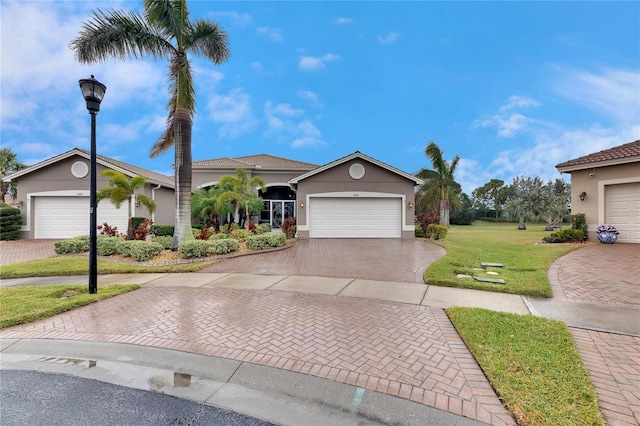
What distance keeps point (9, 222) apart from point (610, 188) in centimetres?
2965

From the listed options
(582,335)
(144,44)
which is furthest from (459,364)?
(144,44)

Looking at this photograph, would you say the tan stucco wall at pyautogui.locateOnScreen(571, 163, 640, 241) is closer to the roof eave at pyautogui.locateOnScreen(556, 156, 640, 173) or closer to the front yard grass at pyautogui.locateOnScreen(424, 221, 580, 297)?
the roof eave at pyautogui.locateOnScreen(556, 156, 640, 173)

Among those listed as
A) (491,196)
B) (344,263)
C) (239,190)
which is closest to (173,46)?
(239,190)

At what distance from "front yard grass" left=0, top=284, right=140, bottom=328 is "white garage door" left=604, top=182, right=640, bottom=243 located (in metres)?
18.0

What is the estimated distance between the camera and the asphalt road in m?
2.41

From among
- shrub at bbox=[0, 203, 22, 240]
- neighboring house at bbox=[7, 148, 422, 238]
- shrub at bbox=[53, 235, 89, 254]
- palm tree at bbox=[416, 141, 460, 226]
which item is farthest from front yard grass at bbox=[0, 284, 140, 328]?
palm tree at bbox=[416, 141, 460, 226]

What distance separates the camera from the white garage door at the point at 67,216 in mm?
15867

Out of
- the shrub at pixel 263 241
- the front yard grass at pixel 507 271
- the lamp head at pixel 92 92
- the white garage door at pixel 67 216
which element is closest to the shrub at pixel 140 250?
the shrub at pixel 263 241

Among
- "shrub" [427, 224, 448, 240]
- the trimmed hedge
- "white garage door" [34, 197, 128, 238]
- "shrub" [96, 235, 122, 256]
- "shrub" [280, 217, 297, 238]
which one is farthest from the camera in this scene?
"white garage door" [34, 197, 128, 238]

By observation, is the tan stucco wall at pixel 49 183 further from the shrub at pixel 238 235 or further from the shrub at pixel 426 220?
the shrub at pixel 426 220

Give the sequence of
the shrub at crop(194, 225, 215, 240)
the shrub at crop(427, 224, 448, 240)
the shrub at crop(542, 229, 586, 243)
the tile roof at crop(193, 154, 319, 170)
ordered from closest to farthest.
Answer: the shrub at crop(194, 225, 215, 240), the shrub at crop(542, 229, 586, 243), the shrub at crop(427, 224, 448, 240), the tile roof at crop(193, 154, 319, 170)

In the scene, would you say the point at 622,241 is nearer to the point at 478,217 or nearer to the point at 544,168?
the point at 544,168

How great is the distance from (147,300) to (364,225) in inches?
483

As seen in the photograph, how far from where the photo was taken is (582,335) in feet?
12.5
